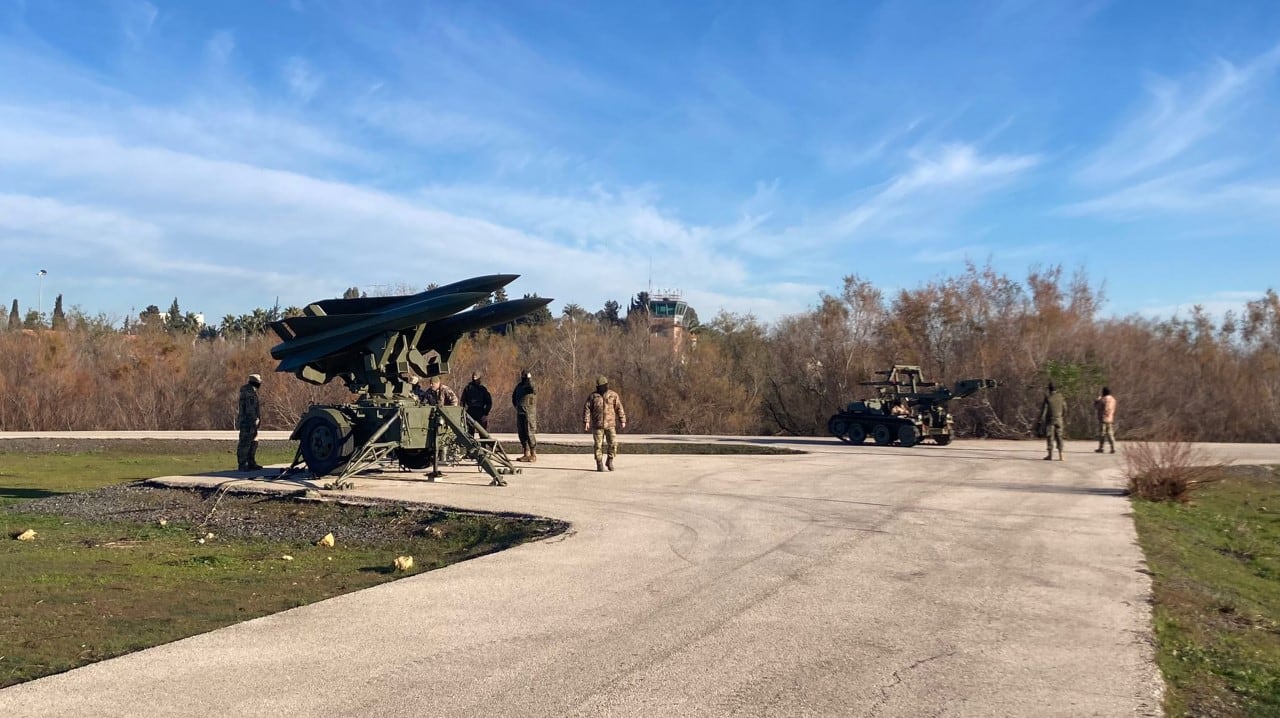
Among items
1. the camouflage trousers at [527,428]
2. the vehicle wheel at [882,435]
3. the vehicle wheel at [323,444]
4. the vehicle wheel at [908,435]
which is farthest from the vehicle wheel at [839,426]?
the vehicle wheel at [323,444]

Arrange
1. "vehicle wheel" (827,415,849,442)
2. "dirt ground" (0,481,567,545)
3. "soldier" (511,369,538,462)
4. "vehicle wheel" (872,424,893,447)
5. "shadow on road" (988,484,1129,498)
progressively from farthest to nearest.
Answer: "vehicle wheel" (827,415,849,442) < "vehicle wheel" (872,424,893,447) < "soldier" (511,369,538,462) < "shadow on road" (988,484,1129,498) < "dirt ground" (0,481,567,545)

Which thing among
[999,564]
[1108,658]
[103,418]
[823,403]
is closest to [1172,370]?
[823,403]

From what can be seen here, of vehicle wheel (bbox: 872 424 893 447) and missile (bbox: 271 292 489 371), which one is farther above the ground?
missile (bbox: 271 292 489 371)

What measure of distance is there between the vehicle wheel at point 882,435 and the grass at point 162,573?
1683cm

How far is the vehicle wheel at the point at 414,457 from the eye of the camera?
1778 centimetres

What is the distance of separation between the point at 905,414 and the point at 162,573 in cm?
2076

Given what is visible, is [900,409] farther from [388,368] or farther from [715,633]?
[715,633]

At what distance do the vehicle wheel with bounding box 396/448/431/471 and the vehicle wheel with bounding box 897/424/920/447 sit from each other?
13.8 m

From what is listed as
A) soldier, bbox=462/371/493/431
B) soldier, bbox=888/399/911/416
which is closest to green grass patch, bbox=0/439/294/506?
soldier, bbox=462/371/493/431

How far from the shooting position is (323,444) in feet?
54.9

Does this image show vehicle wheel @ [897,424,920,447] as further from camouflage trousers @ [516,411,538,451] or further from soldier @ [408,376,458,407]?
soldier @ [408,376,458,407]

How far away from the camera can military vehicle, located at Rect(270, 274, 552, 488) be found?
16.5 meters

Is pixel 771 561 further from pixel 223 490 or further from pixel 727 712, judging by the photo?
pixel 223 490

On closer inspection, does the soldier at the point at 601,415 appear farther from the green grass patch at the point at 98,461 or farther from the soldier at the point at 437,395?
the green grass patch at the point at 98,461
